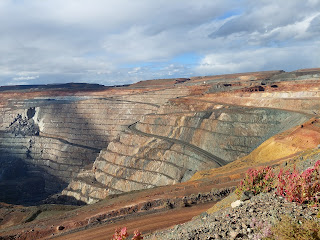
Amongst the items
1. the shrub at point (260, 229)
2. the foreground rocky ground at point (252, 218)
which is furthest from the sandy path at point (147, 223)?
the shrub at point (260, 229)

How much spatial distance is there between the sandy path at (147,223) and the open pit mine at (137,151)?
88mm

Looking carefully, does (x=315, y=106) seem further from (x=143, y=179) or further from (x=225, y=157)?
(x=143, y=179)

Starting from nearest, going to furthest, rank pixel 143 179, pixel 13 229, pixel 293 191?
pixel 293 191 < pixel 13 229 < pixel 143 179

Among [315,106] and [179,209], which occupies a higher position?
[315,106]

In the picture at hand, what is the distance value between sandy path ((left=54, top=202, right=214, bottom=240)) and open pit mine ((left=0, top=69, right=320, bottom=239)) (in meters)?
0.09

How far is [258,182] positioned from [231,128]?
3795 cm

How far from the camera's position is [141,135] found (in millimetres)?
60844

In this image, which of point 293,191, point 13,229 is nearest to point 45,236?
point 13,229

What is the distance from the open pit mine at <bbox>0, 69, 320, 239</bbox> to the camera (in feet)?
79.1

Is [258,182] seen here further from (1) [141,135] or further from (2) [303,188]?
(1) [141,135]

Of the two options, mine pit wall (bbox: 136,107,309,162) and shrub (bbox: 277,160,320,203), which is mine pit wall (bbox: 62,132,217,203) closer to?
mine pit wall (bbox: 136,107,309,162)

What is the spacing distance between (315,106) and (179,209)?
39.6 m

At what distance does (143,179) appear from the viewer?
163ft

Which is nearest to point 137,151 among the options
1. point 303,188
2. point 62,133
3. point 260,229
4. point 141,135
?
point 141,135
